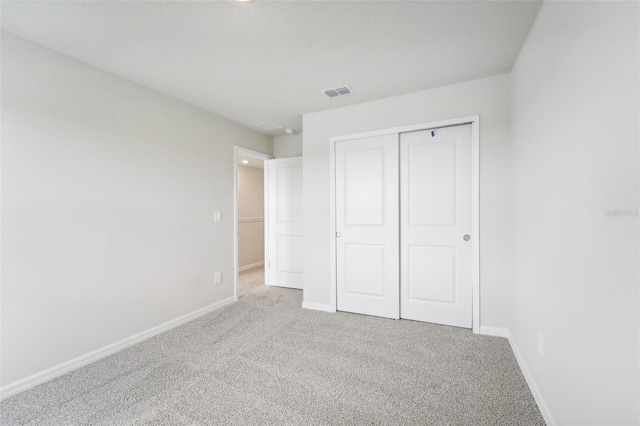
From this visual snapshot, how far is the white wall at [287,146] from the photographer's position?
14.0 feet

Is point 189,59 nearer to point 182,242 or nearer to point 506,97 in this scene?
point 182,242

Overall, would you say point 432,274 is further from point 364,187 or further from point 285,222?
point 285,222

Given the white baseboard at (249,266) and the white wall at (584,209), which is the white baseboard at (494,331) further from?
the white baseboard at (249,266)

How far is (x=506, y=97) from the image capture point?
2.46 metres

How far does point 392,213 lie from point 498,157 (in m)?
1.09

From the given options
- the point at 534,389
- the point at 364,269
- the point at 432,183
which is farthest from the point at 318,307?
the point at 534,389

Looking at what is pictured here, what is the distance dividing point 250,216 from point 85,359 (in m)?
3.93

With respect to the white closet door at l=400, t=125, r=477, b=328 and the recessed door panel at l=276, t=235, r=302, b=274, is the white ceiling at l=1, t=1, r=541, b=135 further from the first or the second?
the recessed door panel at l=276, t=235, r=302, b=274

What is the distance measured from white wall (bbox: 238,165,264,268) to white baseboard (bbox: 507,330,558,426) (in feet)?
15.2

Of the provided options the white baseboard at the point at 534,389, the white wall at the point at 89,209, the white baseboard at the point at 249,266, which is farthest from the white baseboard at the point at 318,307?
the white baseboard at the point at 249,266

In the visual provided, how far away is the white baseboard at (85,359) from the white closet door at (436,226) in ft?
7.88

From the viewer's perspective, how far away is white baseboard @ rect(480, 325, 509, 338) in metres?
2.46

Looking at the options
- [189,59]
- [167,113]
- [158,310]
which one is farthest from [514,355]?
[167,113]

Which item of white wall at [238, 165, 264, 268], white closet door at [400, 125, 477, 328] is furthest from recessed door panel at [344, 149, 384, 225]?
white wall at [238, 165, 264, 268]
